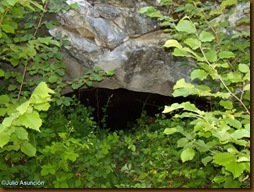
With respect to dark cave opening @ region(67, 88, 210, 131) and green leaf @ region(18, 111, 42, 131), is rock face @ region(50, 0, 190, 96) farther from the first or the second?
green leaf @ region(18, 111, 42, 131)

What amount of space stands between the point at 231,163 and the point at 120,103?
14.9 feet

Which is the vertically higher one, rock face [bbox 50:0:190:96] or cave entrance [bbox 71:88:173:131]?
rock face [bbox 50:0:190:96]

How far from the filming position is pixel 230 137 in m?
1.71

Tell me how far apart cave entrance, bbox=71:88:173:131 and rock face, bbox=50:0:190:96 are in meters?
1.05

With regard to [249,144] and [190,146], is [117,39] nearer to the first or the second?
[190,146]

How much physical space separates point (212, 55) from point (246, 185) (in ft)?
3.58

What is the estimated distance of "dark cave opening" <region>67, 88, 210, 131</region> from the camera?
582 centimetres

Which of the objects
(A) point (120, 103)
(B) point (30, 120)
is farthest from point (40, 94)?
(A) point (120, 103)

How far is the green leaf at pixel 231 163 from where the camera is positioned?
1779 millimetres

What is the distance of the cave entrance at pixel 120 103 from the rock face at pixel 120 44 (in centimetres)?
105

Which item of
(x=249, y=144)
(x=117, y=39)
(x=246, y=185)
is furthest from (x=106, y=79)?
(x=249, y=144)

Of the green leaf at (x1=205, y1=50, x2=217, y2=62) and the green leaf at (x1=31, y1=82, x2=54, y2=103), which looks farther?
the green leaf at (x1=205, y1=50, x2=217, y2=62)

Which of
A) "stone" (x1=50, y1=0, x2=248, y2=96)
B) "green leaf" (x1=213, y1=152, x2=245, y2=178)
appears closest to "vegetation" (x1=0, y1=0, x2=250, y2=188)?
"green leaf" (x1=213, y1=152, x2=245, y2=178)

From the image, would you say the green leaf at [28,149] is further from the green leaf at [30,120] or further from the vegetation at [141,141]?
the green leaf at [30,120]
